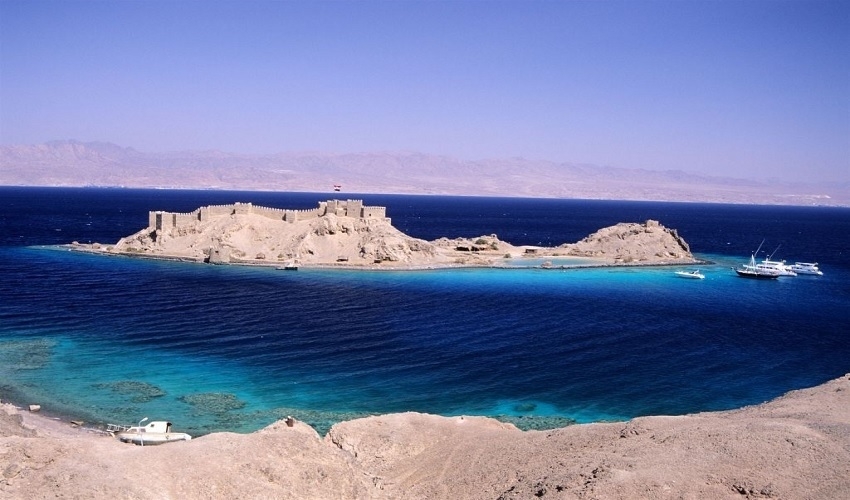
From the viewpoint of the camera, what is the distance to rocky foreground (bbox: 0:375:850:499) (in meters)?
13.4

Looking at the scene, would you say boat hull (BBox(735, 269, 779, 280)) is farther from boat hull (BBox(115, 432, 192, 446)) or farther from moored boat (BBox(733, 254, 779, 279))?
boat hull (BBox(115, 432, 192, 446))

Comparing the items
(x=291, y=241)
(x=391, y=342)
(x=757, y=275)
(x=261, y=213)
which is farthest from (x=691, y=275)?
(x=261, y=213)

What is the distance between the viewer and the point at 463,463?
1786 centimetres

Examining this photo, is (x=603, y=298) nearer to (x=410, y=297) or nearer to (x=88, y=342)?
(x=410, y=297)

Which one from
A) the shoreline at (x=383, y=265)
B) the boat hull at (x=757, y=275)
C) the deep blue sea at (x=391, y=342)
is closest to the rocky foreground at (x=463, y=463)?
the deep blue sea at (x=391, y=342)

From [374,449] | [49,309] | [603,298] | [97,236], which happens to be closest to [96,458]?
[374,449]

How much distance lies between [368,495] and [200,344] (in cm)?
2201

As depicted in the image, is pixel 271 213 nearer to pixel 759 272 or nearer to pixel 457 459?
pixel 759 272

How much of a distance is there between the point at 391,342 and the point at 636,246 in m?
56.0

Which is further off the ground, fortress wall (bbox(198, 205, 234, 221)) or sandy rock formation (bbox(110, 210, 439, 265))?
fortress wall (bbox(198, 205, 234, 221))

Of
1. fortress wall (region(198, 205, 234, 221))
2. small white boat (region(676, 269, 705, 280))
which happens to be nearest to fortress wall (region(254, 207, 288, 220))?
fortress wall (region(198, 205, 234, 221))

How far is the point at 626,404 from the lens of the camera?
27.4m

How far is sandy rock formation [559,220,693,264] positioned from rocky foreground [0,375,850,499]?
209 ft

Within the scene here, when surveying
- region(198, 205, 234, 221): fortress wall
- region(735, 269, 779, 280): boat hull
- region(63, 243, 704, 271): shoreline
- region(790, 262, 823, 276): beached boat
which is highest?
region(198, 205, 234, 221): fortress wall
